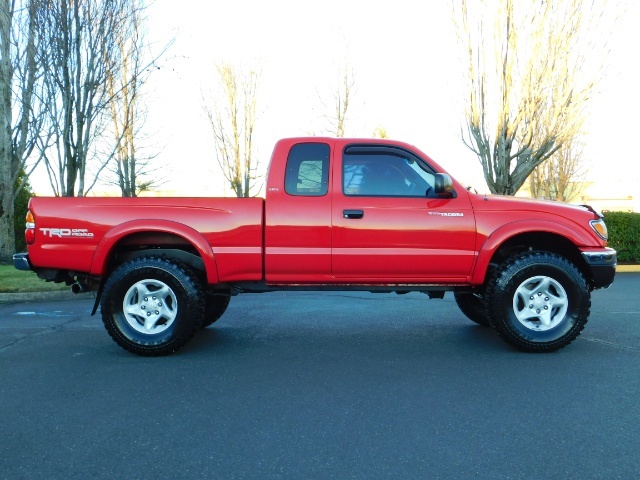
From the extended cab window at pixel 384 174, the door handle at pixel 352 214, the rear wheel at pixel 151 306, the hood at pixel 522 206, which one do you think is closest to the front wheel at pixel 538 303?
the hood at pixel 522 206

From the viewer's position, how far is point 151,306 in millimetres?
5281

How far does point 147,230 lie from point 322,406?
257cm

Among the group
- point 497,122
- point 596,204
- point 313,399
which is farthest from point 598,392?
→ point 596,204

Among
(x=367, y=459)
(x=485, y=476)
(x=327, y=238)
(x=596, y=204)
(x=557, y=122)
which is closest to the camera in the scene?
(x=485, y=476)

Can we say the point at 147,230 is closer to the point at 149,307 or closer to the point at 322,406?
the point at 149,307

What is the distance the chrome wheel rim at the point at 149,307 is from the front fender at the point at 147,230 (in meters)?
0.41

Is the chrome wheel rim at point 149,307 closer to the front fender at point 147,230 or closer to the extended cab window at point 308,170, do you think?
the front fender at point 147,230

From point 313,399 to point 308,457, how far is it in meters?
0.96

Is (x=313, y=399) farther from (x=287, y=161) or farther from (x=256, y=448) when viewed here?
(x=287, y=161)

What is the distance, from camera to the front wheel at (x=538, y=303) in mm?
5227

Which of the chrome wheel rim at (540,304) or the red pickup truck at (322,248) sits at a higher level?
the red pickup truck at (322,248)

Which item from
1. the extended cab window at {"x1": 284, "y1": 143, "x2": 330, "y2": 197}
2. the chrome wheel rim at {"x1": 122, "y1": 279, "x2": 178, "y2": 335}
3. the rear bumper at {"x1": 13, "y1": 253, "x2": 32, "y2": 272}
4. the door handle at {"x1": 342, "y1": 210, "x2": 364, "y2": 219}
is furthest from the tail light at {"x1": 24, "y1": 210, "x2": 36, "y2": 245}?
the door handle at {"x1": 342, "y1": 210, "x2": 364, "y2": 219}

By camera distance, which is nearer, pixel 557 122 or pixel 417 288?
pixel 417 288

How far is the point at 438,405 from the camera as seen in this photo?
3.69 metres
